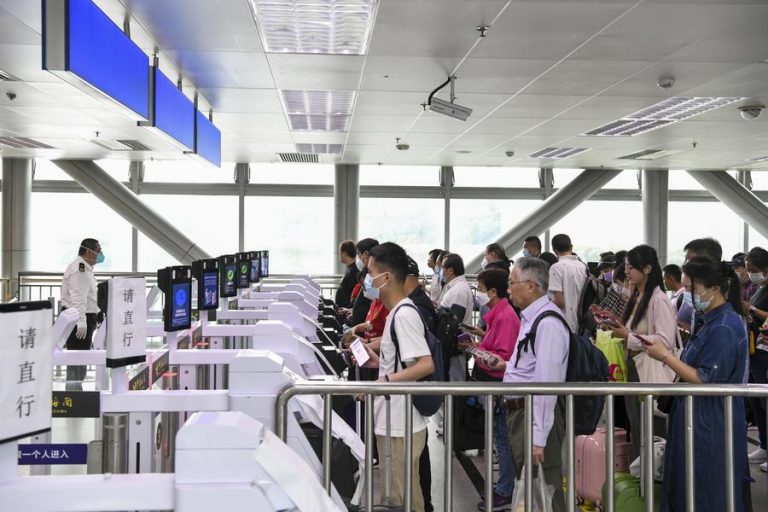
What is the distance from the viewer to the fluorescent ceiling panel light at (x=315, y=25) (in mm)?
4723

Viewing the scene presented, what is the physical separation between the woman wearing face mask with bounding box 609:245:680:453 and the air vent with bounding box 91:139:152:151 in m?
7.67

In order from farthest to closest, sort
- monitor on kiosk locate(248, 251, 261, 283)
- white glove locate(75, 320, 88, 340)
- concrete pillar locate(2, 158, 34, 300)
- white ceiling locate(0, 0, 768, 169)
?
concrete pillar locate(2, 158, 34, 300), monitor on kiosk locate(248, 251, 261, 283), white glove locate(75, 320, 88, 340), white ceiling locate(0, 0, 768, 169)

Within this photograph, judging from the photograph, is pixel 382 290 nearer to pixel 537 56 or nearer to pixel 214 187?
pixel 537 56

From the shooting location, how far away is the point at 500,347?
15.4 ft

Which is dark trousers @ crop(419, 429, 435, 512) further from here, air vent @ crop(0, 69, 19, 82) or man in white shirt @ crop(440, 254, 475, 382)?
air vent @ crop(0, 69, 19, 82)

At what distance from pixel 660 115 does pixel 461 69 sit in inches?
128

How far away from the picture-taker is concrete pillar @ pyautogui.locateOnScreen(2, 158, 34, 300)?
1326cm

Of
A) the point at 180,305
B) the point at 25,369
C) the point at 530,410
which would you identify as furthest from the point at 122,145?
the point at 25,369

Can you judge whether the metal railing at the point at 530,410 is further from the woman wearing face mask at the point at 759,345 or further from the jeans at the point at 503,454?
the woman wearing face mask at the point at 759,345

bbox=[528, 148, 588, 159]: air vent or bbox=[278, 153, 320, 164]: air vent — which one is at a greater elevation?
bbox=[278, 153, 320, 164]: air vent

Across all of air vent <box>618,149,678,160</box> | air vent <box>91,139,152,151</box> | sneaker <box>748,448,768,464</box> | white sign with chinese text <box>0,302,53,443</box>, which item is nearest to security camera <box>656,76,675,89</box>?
sneaker <box>748,448,768,464</box>

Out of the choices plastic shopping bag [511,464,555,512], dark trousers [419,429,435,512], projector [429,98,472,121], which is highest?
projector [429,98,472,121]

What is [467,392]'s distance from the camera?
8.93ft

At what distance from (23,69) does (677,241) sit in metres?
12.7
